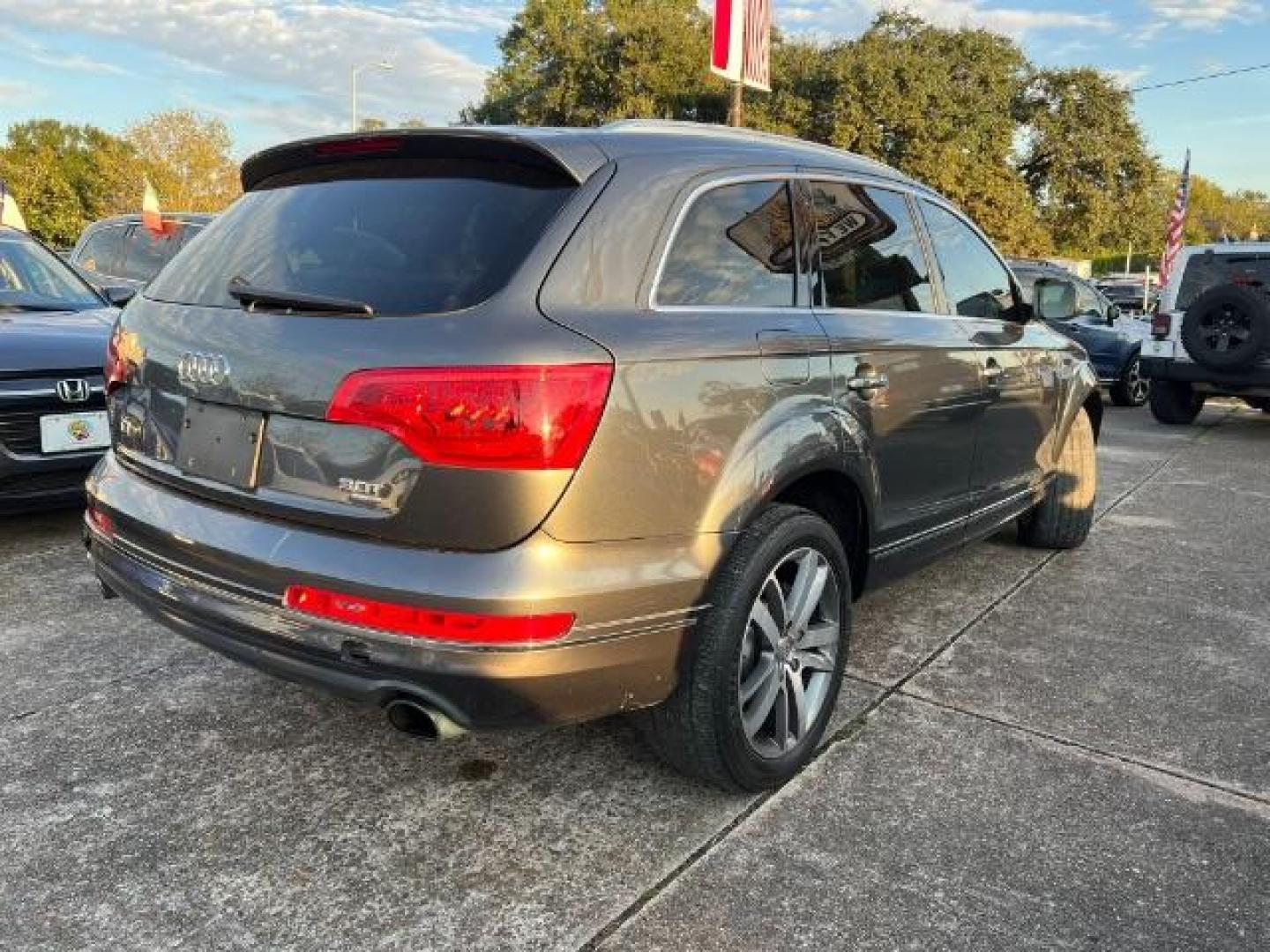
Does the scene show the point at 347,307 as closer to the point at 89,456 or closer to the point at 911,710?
the point at 911,710

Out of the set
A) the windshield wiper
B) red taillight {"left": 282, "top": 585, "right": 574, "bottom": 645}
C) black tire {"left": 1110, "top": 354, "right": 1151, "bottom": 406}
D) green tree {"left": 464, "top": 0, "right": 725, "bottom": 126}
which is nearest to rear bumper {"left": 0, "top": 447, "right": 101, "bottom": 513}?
the windshield wiper

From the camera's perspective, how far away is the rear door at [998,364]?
382cm

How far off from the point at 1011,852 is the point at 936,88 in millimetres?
37323

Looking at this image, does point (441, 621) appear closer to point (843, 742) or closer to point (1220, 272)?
point (843, 742)

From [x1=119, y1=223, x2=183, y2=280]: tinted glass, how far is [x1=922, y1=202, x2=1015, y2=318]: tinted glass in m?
7.29

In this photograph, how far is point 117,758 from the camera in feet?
9.27

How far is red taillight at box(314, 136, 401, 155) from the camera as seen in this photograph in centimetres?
258

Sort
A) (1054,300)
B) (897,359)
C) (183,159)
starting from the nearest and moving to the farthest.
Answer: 1. (897,359)
2. (1054,300)
3. (183,159)

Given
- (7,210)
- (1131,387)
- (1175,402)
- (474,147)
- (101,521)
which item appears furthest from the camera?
(1131,387)

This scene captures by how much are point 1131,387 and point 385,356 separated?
1240cm

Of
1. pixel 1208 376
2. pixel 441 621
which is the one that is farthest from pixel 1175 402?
pixel 441 621

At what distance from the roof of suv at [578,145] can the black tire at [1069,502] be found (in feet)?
8.09

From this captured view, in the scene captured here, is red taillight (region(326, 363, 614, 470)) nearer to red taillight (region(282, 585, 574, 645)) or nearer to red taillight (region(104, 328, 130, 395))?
red taillight (region(282, 585, 574, 645))

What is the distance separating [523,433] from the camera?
81.3 inches
